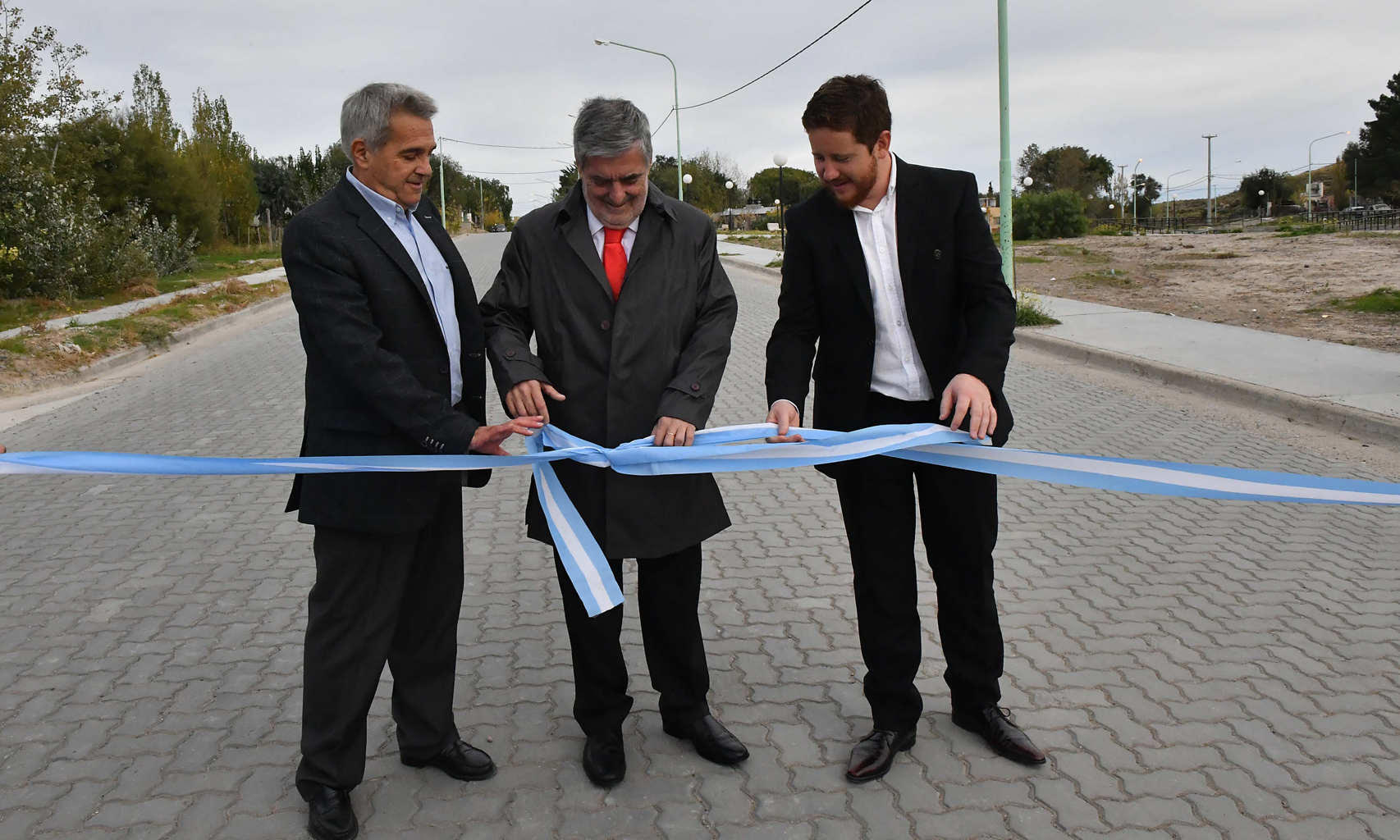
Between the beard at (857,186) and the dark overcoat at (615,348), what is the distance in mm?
470

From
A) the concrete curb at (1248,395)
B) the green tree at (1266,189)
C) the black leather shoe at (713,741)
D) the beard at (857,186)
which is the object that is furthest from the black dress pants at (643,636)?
the green tree at (1266,189)

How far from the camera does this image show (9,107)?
→ 18078 millimetres

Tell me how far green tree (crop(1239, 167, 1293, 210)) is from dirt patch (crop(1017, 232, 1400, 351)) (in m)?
70.5

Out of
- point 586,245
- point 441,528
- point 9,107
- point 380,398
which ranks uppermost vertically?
point 9,107

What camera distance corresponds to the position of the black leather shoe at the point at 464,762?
341 centimetres

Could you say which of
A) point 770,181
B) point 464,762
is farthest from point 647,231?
point 770,181

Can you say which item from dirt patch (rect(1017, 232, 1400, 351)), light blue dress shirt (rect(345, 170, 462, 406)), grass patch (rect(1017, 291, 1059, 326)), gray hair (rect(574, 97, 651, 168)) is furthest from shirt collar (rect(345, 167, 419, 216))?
grass patch (rect(1017, 291, 1059, 326))

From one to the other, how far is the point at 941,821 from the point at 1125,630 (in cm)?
182

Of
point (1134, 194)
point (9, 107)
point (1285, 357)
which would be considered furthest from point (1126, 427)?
point (1134, 194)

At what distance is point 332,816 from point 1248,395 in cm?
901

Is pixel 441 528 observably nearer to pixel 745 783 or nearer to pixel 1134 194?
pixel 745 783

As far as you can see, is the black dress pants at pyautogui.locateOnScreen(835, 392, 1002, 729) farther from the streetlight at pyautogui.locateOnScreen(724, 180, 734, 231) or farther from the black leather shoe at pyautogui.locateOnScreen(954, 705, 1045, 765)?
the streetlight at pyautogui.locateOnScreen(724, 180, 734, 231)

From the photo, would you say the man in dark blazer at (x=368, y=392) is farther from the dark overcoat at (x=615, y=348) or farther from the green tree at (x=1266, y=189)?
the green tree at (x=1266, y=189)

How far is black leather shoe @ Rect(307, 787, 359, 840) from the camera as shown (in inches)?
121
